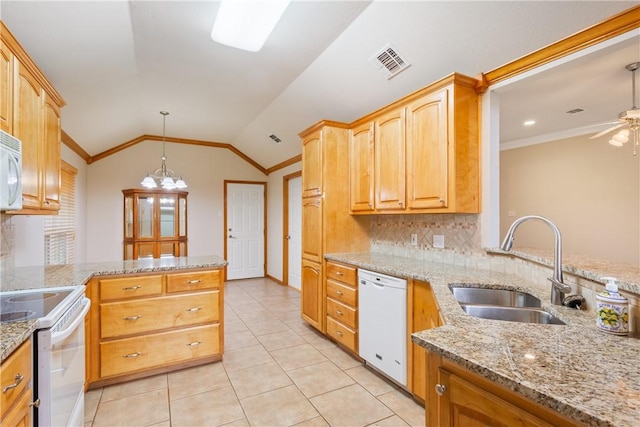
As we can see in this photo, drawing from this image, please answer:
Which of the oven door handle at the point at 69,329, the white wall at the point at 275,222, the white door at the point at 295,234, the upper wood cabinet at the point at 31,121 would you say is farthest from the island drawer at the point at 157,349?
the white wall at the point at 275,222

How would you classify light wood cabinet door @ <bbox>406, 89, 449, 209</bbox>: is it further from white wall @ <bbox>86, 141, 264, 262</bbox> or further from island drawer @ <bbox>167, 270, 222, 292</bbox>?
white wall @ <bbox>86, 141, 264, 262</bbox>

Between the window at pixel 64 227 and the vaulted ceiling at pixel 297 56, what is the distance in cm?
A: 60

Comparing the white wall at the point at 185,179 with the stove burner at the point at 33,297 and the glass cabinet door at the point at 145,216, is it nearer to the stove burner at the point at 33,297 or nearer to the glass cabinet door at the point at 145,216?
the glass cabinet door at the point at 145,216

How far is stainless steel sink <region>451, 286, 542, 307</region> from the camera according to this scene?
1.84 meters

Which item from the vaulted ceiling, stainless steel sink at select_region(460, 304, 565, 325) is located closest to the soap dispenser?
stainless steel sink at select_region(460, 304, 565, 325)

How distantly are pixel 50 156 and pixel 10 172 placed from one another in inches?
34.3

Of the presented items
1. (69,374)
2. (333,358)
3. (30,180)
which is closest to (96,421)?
(69,374)

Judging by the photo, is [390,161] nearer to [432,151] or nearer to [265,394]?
[432,151]

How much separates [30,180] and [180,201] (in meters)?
3.49

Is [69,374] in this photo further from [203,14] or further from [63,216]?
[63,216]

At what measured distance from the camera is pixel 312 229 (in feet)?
11.4

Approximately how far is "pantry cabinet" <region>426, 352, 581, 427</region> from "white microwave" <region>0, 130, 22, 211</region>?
210cm

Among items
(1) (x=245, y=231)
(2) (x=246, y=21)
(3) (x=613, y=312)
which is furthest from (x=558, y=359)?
(1) (x=245, y=231)

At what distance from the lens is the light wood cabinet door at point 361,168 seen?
3.08 meters
